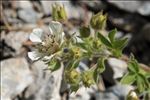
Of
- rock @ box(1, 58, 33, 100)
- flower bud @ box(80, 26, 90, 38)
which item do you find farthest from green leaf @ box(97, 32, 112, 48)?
rock @ box(1, 58, 33, 100)

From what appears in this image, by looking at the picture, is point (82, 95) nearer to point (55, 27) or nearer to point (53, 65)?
point (53, 65)

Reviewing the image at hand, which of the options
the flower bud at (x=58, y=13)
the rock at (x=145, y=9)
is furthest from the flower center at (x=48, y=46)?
the rock at (x=145, y=9)

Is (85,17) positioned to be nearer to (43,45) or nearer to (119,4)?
(119,4)

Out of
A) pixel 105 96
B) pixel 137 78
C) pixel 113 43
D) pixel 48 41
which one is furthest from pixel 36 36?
pixel 105 96

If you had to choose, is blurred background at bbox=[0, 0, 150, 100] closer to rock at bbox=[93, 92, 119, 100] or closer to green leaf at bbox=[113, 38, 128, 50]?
rock at bbox=[93, 92, 119, 100]

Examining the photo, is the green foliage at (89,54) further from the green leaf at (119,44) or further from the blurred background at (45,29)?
the blurred background at (45,29)

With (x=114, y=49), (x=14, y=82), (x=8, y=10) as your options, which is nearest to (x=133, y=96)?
(x=114, y=49)
